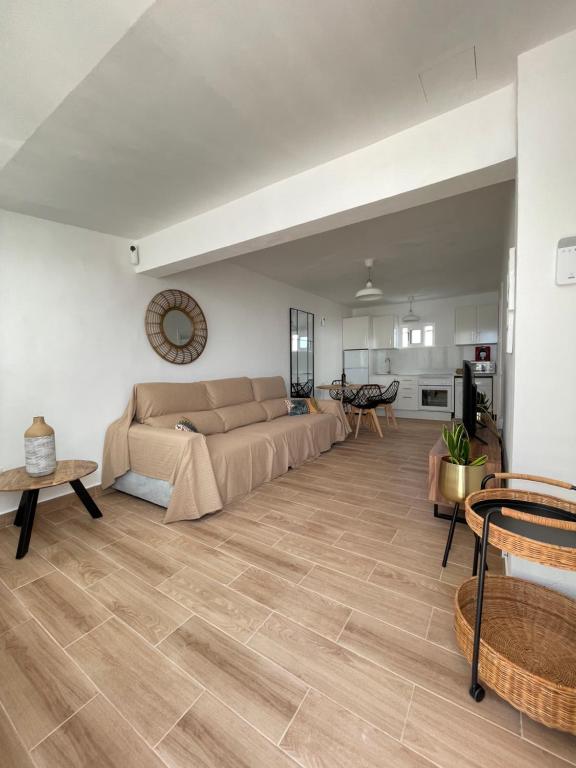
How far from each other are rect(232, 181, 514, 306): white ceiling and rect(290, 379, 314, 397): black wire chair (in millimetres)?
1656

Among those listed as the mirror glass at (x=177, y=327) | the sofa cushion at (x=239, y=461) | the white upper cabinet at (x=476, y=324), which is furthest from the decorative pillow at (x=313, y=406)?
the white upper cabinet at (x=476, y=324)

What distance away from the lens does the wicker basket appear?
875mm

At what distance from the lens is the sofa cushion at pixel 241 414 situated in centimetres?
344

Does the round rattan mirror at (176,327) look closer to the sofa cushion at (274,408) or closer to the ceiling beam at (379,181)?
the ceiling beam at (379,181)

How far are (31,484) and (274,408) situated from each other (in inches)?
101

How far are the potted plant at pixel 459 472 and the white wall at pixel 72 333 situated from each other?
2829mm

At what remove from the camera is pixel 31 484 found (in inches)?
77.5

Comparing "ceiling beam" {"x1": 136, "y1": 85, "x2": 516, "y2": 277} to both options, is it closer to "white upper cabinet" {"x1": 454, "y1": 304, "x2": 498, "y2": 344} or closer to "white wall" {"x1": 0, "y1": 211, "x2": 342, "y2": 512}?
"white wall" {"x1": 0, "y1": 211, "x2": 342, "y2": 512}

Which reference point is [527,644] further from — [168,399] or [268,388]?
[268,388]

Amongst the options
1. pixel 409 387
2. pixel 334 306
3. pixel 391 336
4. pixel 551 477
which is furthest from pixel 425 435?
pixel 551 477

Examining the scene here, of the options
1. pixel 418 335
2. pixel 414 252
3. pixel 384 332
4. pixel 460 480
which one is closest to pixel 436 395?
pixel 418 335

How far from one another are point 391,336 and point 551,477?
5726 millimetres

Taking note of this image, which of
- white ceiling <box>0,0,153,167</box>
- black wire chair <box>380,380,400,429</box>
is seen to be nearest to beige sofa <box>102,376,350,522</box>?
black wire chair <box>380,380,400,429</box>

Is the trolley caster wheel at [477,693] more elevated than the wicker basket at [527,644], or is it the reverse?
the wicker basket at [527,644]
